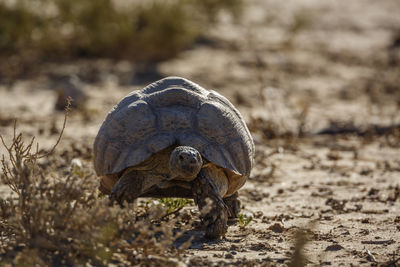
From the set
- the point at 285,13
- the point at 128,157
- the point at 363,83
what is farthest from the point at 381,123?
the point at 285,13

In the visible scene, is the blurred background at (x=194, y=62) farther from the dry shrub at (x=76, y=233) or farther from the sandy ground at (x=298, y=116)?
the dry shrub at (x=76, y=233)

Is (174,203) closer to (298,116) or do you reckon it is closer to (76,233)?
(76,233)

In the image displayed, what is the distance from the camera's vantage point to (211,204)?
350 cm

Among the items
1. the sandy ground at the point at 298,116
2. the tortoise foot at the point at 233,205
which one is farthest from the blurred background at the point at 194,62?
the tortoise foot at the point at 233,205

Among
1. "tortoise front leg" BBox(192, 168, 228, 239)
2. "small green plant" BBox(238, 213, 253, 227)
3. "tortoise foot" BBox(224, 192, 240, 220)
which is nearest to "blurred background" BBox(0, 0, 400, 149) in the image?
"tortoise foot" BBox(224, 192, 240, 220)

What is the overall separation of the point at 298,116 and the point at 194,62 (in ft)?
9.78

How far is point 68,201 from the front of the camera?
3061mm

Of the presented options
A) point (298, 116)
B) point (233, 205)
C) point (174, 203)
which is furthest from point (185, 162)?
point (298, 116)

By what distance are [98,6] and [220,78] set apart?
101 inches

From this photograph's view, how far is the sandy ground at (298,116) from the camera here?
3.63m

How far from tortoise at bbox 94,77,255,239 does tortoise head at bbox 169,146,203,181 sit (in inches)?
0.5

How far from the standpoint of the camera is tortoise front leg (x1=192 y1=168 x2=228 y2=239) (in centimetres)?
349

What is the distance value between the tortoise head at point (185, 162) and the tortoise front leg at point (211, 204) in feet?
0.64

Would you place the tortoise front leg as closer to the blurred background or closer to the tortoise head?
the tortoise head
